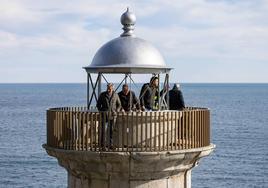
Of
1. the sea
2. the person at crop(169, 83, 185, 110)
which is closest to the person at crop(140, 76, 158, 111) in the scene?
the person at crop(169, 83, 185, 110)

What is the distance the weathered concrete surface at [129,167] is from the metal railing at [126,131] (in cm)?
14

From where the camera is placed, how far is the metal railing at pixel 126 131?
1045cm

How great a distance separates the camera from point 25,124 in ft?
289

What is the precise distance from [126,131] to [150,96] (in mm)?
1360

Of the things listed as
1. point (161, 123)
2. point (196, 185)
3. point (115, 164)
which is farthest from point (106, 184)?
point (196, 185)

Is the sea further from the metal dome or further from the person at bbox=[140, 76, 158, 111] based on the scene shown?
the metal dome

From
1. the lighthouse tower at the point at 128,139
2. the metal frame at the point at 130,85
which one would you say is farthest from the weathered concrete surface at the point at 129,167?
the metal frame at the point at 130,85

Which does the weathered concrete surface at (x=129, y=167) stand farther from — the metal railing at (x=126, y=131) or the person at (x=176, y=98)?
the person at (x=176, y=98)

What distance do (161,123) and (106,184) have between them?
1426 mm

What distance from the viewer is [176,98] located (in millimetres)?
12523

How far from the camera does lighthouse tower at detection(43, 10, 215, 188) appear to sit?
34.1 feet

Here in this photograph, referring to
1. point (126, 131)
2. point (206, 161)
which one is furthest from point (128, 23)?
point (206, 161)

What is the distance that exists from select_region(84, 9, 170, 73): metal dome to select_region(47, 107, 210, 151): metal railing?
2.66ft

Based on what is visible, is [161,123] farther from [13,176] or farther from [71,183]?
[13,176]
